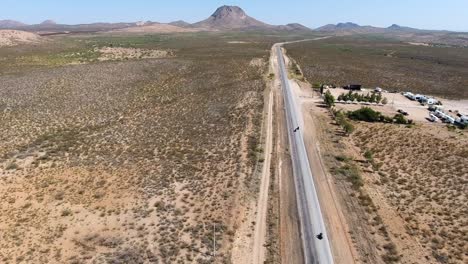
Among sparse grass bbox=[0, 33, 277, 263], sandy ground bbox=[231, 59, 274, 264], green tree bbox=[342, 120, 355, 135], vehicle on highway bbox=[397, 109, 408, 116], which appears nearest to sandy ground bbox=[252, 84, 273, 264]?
sandy ground bbox=[231, 59, 274, 264]

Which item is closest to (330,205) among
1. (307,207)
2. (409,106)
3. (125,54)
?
(307,207)

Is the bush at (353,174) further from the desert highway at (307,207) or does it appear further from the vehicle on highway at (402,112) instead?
the vehicle on highway at (402,112)

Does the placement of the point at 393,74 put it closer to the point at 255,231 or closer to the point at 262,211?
the point at 262,211

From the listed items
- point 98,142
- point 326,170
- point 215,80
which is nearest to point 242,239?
point 326,170

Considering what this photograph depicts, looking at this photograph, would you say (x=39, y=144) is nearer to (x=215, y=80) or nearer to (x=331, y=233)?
(x=331, y=233)

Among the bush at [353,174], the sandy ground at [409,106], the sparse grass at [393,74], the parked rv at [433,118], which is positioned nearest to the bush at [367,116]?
the sandy ground at [409,106]
